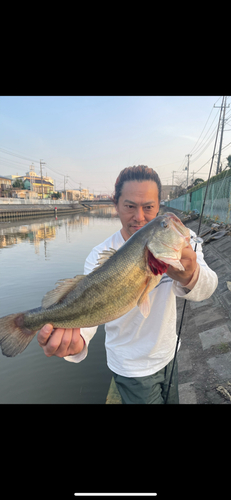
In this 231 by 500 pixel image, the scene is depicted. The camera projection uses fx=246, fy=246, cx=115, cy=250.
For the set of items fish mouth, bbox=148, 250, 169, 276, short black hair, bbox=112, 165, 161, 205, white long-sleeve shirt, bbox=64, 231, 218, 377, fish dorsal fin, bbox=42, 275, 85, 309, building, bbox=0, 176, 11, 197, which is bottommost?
white long-sleeve shirt, bbox=64, 231, 218, 377

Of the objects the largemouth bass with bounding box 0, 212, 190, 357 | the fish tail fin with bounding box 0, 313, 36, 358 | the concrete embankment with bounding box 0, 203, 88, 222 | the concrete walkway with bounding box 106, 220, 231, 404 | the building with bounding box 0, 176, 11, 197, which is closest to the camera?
the largemouth bass with bounding box 0, 212, 190, 357

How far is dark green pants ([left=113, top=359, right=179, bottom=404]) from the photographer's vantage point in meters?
2.30

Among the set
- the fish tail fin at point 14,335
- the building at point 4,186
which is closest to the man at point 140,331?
the fish tail fin at point 14,335

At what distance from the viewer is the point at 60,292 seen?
2098mm

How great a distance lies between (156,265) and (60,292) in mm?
850

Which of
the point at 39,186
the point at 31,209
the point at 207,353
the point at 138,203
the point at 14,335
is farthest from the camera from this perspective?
the point at 39,186

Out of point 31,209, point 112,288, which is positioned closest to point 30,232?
point 31,209

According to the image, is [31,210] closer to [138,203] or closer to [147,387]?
[138,203]

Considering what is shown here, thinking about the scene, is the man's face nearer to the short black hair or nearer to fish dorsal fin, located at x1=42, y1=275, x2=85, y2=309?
the short black hair

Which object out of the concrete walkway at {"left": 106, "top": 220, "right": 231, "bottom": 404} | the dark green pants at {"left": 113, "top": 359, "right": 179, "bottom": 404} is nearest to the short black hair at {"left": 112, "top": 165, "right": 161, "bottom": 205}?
the dark green pants at {"left": 113, "top": 359, "right": 179, "bottom": 404}

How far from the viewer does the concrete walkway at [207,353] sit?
3338 millimetres

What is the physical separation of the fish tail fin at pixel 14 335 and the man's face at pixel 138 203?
1286 millimetres

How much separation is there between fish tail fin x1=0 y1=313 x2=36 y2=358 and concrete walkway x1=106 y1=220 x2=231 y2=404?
2517mm
